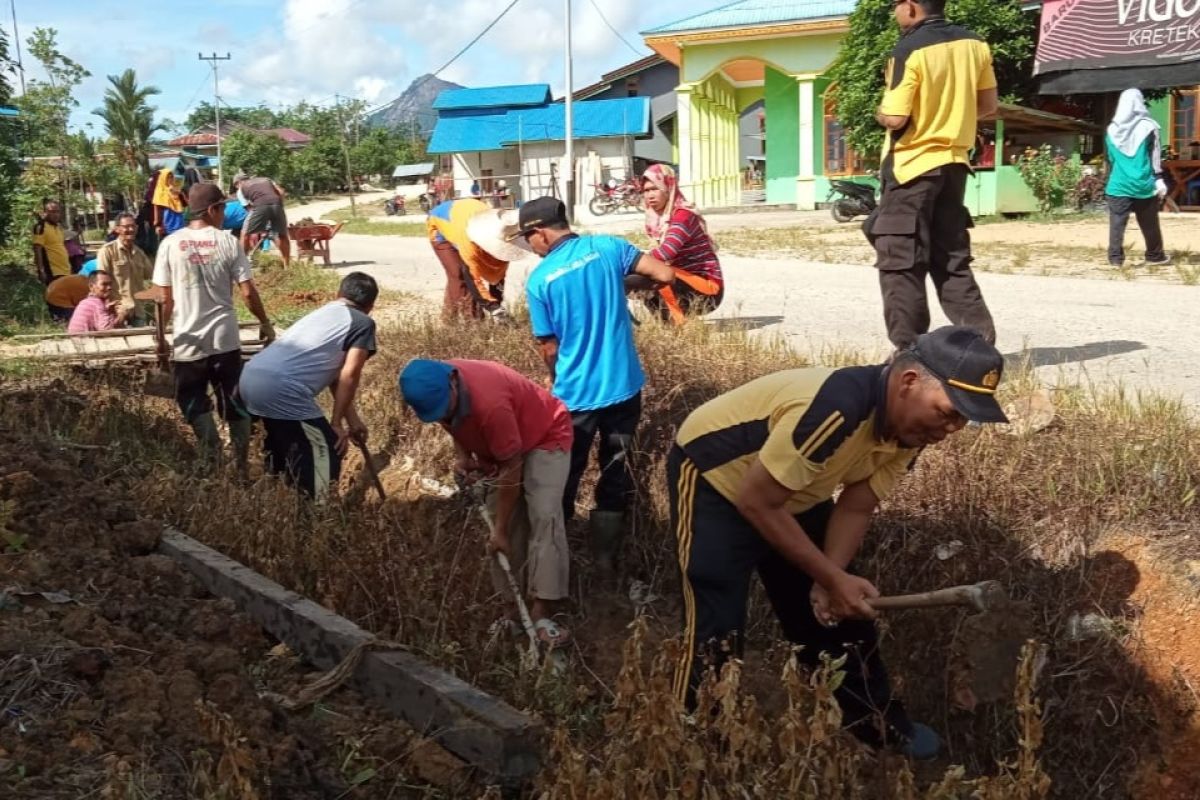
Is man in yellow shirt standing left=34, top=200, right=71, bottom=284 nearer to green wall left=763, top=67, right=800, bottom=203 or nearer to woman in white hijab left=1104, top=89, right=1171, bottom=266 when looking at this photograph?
woman in white hijab left=1104, top=89, right=1171, bottom=266

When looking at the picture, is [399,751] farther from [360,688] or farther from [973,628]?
[973,628]

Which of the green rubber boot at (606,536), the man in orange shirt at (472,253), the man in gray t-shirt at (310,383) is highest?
the man in orange shirt at (472,253)

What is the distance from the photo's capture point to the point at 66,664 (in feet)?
9.98

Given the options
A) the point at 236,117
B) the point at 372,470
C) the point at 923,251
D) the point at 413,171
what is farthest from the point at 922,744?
the point at 236,117

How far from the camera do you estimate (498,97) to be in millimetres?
44281

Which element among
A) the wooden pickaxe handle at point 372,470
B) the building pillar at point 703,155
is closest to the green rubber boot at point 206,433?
the wooden pickaxe handle at point 372,470

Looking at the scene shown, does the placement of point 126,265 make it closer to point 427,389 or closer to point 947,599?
point 427,389

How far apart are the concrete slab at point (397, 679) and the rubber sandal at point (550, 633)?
0.90 meters

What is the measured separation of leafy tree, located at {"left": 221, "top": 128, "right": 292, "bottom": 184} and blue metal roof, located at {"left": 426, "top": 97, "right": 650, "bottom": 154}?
47.1 feet

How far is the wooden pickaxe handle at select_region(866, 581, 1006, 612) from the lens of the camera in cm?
284

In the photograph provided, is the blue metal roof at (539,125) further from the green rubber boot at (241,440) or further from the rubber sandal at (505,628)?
the rubber sandal at (505,628)

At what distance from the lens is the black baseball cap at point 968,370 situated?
8.33ft

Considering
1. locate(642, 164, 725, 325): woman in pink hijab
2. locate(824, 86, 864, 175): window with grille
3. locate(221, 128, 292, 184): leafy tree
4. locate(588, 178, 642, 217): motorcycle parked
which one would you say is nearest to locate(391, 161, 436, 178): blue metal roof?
locate(221, 128, 292, 184): leafy tree

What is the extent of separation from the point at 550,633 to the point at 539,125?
37.9m
